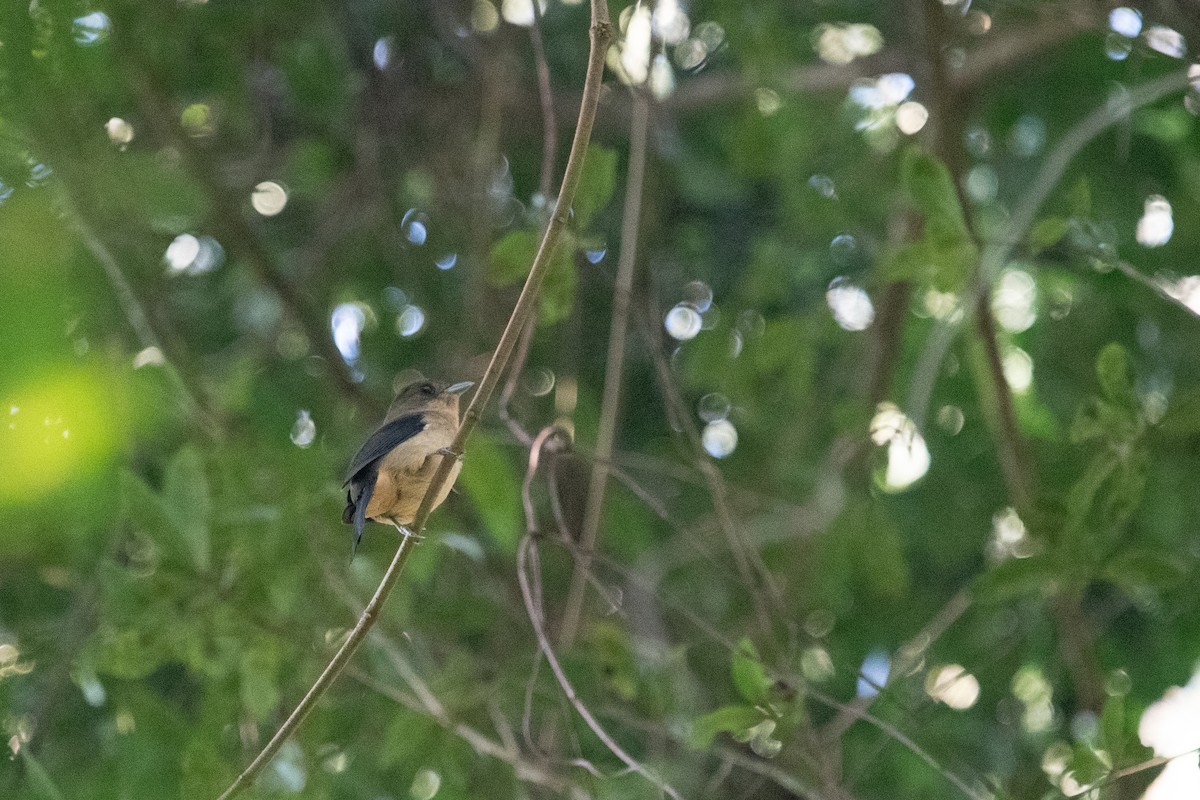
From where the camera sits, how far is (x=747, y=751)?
525 centimetres

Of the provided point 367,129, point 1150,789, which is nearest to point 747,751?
point 1150,789

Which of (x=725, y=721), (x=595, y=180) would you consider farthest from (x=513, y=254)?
(x=725, y=721)

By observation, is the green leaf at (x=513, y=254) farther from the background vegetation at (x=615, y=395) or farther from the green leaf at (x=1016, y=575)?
the green leaf at (x=1016, y=575)

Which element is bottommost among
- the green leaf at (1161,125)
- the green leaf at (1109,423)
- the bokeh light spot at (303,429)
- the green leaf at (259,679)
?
the bokeh light spot at (303,429)

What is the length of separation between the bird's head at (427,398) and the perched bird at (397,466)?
9 cm

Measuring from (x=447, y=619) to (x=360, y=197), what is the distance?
211cm

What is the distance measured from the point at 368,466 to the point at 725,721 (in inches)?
52.0

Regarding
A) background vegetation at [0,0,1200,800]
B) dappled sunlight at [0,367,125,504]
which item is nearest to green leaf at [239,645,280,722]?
background vegetation at [0,0,1200,800]

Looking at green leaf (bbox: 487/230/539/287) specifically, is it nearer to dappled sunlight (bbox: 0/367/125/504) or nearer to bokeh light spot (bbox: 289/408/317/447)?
dappled sunlight (bbox: 0/367/125/504)

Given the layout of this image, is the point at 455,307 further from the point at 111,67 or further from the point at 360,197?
the point at 111,67

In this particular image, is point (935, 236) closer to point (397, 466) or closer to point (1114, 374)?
point (1114, 374)

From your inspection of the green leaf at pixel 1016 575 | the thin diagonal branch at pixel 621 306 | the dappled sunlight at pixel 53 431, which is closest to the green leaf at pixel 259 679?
the dappled sunlight at pixel 53 431

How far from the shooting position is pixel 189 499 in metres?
3.34

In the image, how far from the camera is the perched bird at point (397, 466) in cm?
370
